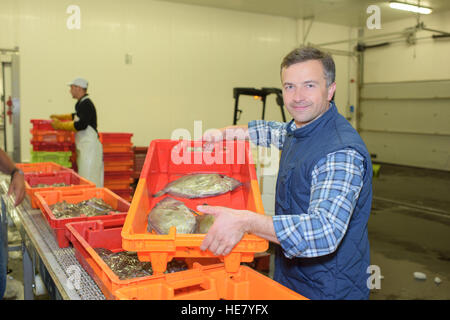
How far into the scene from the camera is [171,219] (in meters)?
1.46

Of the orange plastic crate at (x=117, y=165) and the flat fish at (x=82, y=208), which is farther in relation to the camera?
the orange plastic crate at (x=117, y=165)

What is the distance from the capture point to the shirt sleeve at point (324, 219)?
116 cm

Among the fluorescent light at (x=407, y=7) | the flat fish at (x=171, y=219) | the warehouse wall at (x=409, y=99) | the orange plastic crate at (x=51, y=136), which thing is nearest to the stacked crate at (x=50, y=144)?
the orange plastic crate at (x=51, y=136)

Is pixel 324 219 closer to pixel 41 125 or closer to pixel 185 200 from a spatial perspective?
pixel 185 200

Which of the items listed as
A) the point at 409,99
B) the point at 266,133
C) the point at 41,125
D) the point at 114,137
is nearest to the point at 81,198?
the point at 266,133

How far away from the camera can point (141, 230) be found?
1507 mm

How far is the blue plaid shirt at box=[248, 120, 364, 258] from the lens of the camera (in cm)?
116

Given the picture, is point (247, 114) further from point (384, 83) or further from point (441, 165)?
point (441, 165)

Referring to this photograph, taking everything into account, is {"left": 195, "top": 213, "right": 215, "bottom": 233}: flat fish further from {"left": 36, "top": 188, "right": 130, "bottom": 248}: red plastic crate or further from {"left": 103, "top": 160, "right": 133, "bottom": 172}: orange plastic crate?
{"left": 103, "top": 160, "right": 133, "bottom": 172}: orange plastic crate

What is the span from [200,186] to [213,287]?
0.59 m

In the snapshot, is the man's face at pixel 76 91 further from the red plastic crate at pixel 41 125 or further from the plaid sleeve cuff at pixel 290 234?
the plaid sleeve cuff at pixel 290 234

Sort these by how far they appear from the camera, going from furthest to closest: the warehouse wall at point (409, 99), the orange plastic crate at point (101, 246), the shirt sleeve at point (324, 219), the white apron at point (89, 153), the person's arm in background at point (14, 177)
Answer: the warehouse wall at point (409, 99), the white apron at point (89, 153), the person's arm in background at point (14, 177), the orange plastic crate at point (101, 246), the shirt sleeve at point (324, 219)
